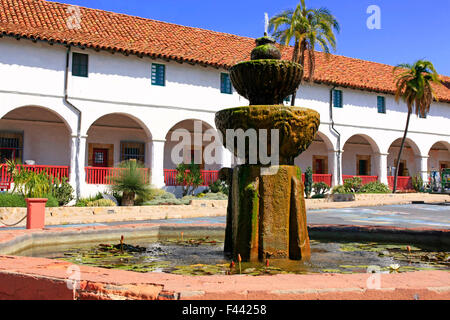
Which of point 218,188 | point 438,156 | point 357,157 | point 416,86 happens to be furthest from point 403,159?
point 218,188

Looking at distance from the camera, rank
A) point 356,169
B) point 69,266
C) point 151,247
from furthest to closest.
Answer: point 356,169 < point 151,247 < point 69,266

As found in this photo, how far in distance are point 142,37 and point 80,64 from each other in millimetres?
3437

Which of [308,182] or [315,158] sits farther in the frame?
[315,158]

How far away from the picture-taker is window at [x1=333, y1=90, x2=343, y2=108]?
76.8 ft

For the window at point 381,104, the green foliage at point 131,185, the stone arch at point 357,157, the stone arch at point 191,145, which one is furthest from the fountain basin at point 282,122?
the stone arch at point 357,157

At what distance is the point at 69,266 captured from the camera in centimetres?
293

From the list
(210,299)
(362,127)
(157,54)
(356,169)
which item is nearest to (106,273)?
(210,299)

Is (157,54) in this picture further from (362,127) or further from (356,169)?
(356,169)

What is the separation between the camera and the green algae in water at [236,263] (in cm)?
404

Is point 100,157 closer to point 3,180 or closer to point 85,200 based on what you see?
point 85,200

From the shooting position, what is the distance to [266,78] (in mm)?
4750

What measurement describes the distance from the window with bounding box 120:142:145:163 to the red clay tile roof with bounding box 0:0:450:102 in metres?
4.90

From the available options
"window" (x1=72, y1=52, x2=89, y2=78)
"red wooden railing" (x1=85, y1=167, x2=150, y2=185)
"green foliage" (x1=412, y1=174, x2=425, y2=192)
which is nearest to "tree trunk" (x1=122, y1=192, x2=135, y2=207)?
"red wooden railing" (x1=85, y1=167, x2=150, y2=185)
